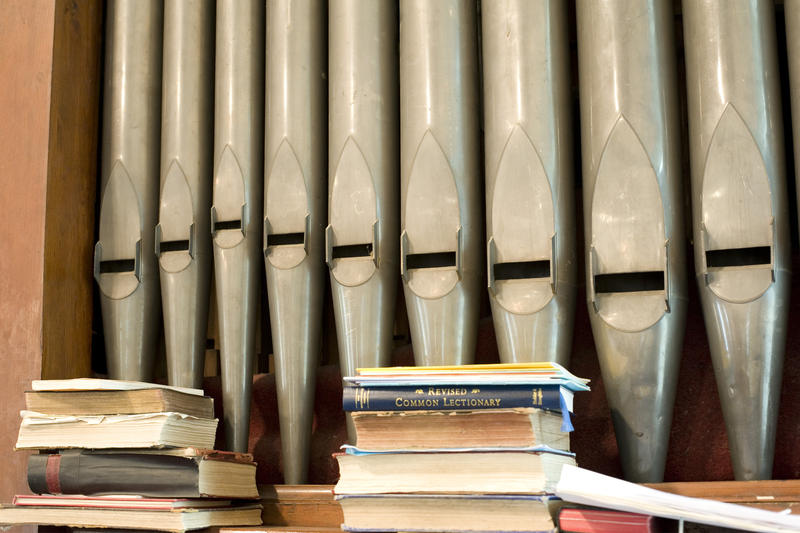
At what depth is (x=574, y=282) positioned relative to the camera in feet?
11.3

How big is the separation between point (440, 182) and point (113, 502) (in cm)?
144

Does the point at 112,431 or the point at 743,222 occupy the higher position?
the point at 743,222

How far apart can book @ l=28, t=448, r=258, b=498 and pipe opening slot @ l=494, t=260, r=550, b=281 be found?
3.37 feet

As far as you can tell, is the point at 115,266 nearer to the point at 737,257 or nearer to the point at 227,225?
the point at 227,225

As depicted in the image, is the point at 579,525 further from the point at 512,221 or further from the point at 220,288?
the point at 220,288

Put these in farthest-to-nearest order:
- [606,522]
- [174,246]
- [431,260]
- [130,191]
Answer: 1. [130,191]
2. [174,246]
3. [431,260]
4. [606,522]

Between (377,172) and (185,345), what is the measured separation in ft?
3.10

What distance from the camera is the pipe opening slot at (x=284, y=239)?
377cm

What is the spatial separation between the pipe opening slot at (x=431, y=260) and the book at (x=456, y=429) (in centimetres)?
82

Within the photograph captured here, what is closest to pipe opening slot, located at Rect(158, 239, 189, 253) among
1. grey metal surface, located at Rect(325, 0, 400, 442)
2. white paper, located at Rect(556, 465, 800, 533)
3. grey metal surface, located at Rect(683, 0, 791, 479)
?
grey metal surface, located at Rect(325, 0, 400, 442)

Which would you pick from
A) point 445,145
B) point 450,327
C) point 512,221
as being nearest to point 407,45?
point 445,145

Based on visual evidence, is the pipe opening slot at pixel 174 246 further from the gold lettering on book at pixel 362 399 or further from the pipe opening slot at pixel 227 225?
the gold lettering on book at pixel 362 399

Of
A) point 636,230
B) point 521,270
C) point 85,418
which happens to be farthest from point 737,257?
point 85,418

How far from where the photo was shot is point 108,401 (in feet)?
10.9
